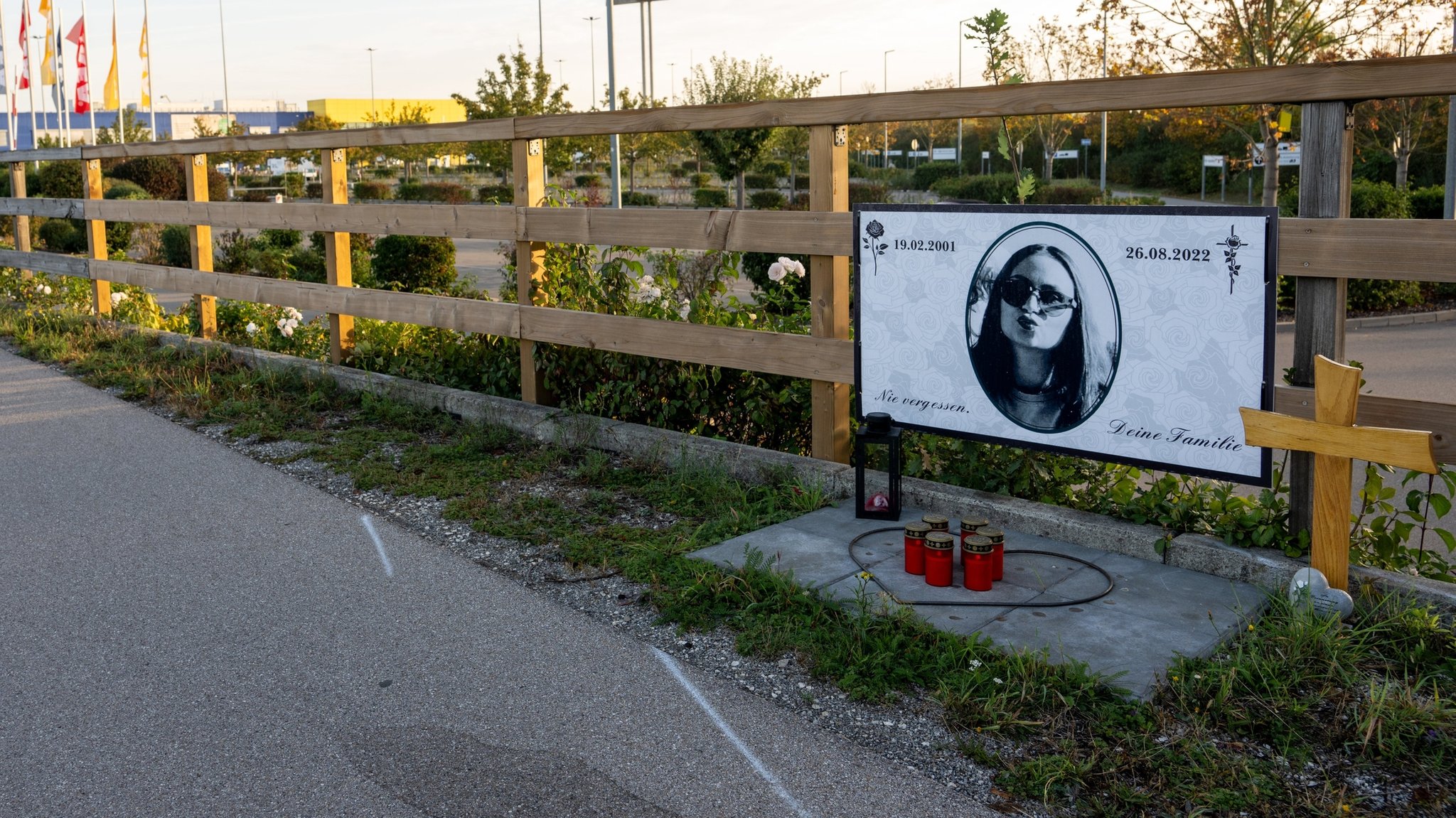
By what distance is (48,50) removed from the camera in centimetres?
4784

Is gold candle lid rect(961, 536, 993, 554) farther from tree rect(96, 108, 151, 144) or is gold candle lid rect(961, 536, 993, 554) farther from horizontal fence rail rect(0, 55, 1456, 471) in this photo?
tree rect(96, 108, 151, 144)

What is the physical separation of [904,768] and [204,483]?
183 inches

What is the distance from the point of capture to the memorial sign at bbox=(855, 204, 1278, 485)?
450 cm

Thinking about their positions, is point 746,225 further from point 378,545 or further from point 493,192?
point 493,192

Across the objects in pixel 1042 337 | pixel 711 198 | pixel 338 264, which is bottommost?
pixel 1042 337

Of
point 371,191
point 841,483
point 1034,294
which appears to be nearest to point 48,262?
point 841,483

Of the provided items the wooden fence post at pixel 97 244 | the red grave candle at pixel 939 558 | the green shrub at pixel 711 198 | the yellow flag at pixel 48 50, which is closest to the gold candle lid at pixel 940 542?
the red grave candle at pixel 939 558

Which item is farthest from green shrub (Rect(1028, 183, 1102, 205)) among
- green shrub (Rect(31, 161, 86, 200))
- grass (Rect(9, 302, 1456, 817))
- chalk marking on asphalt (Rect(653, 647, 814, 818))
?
chalk marking on asphalt (Rect(653, 647, 814, 818))

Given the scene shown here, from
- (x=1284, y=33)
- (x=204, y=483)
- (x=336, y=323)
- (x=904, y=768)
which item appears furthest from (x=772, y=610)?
(x=1284, y=33)

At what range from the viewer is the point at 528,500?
235 inches

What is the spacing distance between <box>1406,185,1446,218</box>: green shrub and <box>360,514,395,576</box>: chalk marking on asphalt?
20136 millimetres

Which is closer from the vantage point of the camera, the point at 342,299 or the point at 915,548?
the point at 915,548

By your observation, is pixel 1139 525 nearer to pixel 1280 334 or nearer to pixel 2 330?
pixel 1280 334

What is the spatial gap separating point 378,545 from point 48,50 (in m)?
51.1
